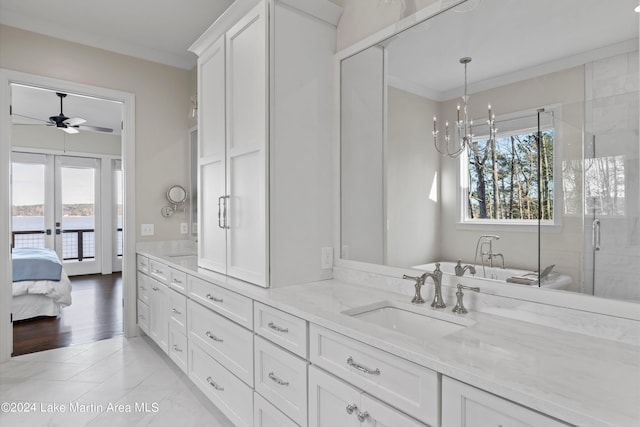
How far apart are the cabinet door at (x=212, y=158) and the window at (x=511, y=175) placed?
4.85 feet

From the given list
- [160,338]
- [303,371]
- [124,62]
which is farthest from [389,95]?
[124,62]

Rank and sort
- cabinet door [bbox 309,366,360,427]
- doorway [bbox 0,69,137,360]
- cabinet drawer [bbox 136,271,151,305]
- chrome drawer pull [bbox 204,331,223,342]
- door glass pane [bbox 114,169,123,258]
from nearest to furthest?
1. cabinet door [bbox 309,366,360,427]
2. chrome drawer pull [bbox 204,331,223,342]
3. doorway [bbox 0,69,137,360]
4. cabinet drawer [bbox 136,271,151,305]
5. door glass pane [bbox 114,169,123,258]

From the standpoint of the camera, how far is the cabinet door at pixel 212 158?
2.36 m

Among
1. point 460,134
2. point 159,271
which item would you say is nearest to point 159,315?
point 159,271

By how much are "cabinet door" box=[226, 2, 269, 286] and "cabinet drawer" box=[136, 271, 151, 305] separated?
4.61ft

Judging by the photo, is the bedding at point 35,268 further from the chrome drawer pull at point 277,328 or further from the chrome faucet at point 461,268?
the chrome faucet at point 461,268

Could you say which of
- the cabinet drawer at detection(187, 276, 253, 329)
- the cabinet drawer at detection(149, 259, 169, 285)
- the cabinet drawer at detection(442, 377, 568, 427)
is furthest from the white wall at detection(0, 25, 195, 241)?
the cabinet drawer at detection(442, 377, 568, 427)

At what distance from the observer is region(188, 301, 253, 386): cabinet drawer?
1.84 metres

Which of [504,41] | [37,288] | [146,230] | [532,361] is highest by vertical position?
[504,41]

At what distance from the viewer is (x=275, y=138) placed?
1954 mm

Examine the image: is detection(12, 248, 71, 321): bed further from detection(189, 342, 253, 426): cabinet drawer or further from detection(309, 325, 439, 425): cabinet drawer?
detection(309, 325, 439, 425): cabinet drawer

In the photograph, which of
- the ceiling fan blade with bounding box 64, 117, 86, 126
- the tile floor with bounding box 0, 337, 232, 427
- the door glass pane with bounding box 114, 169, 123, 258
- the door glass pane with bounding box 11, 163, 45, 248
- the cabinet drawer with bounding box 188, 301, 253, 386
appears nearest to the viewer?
the cabinet drawer with bounding box 188, 301, 253, 386

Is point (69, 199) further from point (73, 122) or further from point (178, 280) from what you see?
point (178, 280)

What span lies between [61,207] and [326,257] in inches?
262
